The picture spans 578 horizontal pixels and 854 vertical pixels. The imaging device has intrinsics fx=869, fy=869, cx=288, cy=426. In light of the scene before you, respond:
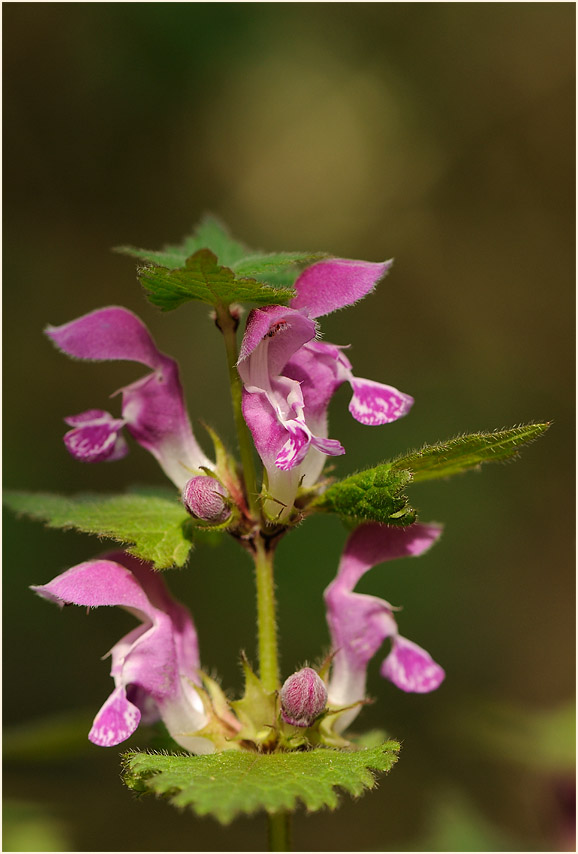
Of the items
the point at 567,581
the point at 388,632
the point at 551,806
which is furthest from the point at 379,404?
the point at 567,581

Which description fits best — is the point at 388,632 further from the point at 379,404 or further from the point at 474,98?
the point at 474,98

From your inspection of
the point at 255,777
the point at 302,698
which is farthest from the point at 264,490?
the point at 255,777

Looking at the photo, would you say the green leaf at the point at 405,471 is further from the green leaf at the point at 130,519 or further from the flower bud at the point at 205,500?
the green leaf at the point at 130,519

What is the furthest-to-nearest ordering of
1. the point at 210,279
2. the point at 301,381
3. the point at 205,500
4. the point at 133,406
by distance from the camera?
1. the point at 133,406
2. the point at 301,381
3. the point at 205,500
4. the point at 210,279

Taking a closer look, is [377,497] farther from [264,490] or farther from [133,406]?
[133,406]

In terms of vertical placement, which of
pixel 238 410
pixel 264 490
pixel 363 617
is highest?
pixel 238 410
